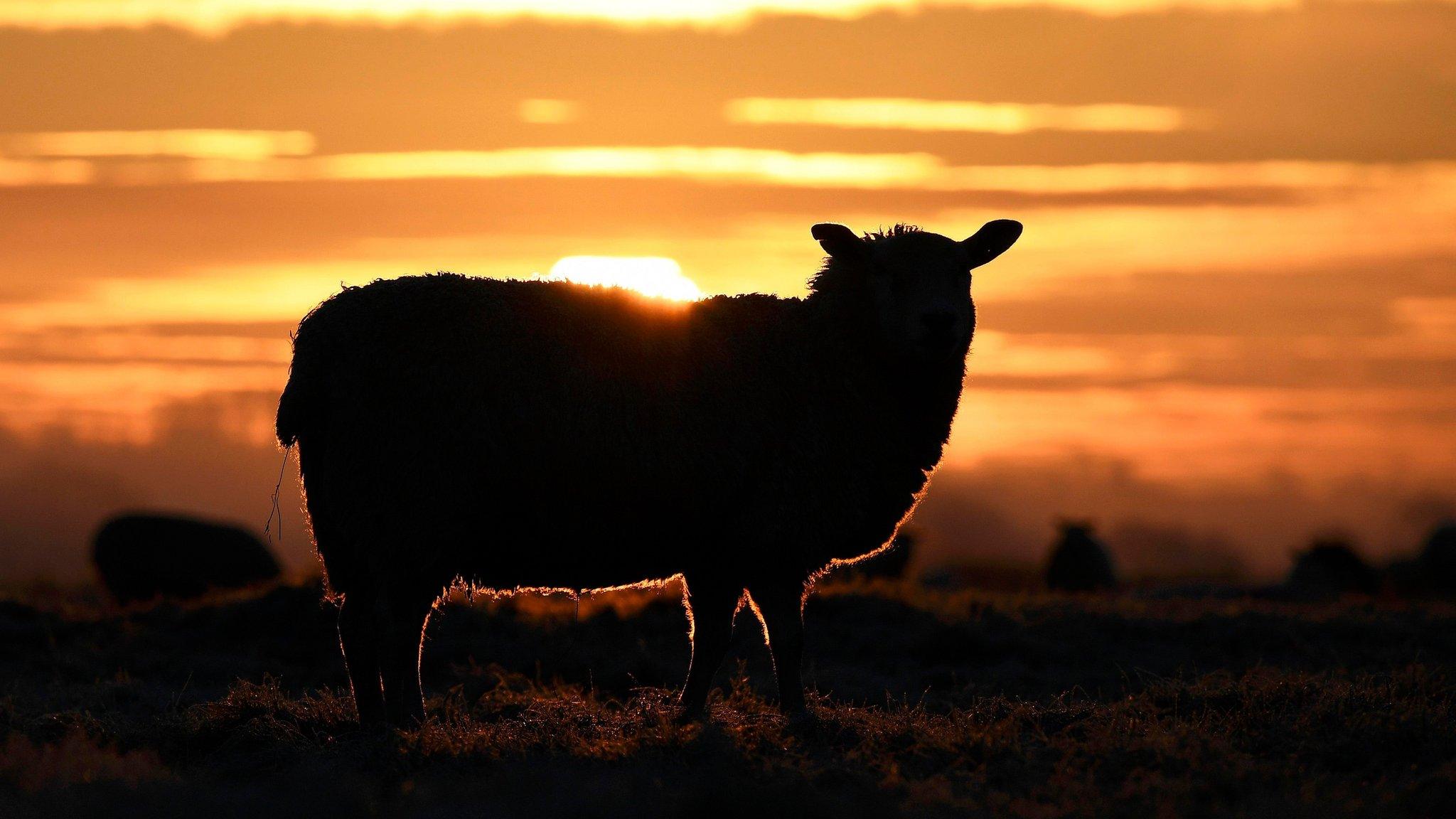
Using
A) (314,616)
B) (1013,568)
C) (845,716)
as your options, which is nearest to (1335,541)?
(1013,568)

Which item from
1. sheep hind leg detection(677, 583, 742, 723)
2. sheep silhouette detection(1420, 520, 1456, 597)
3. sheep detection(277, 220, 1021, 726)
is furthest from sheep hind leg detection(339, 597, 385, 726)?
sheep silhouette detection(1420, 520, 1456, 597)

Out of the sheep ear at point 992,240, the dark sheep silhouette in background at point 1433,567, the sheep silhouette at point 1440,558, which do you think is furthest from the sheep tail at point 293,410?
the sheep silhouette at point 1440,558

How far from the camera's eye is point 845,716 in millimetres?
9406

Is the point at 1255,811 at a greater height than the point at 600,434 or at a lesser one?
lesser

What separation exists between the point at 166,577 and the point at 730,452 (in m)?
14.2

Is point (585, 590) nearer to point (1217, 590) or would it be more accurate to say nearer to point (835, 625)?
point (835, 625)

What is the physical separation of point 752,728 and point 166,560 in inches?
581

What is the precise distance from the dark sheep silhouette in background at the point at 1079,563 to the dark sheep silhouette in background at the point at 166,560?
42.4 ft

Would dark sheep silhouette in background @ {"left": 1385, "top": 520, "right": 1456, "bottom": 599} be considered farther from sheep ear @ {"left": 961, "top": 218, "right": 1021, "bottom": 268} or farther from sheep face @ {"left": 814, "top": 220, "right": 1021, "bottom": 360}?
sheep face @ {"left": 814, "top": 220, "right": 1021, "bottom": 360}

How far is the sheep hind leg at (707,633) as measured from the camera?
393 inches

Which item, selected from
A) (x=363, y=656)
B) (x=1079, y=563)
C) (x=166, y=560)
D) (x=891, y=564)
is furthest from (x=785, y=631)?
(x=1079, y=563)

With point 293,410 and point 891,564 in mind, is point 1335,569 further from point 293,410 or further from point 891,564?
point 293,410

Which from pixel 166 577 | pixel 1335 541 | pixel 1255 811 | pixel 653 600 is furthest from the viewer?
pixel 1335 541

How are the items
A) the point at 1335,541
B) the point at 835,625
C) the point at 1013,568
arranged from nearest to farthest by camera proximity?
the point at 835,625, the point at 1335,541, the point at 1013,568
